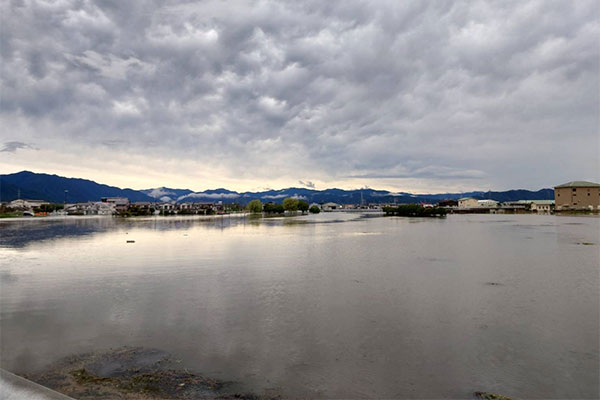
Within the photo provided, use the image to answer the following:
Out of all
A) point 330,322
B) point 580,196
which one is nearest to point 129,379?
point 330,322

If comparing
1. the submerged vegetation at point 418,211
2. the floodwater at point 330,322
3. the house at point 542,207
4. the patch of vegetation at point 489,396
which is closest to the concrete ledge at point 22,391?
the floodwater at point 330,322

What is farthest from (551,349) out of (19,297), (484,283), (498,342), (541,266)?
(19,297)

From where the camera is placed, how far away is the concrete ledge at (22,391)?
2.69 metres

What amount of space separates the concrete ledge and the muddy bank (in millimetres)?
5204

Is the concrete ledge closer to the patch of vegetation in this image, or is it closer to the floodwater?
the floodwater

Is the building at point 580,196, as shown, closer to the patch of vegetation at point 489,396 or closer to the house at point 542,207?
the house at point 542,207

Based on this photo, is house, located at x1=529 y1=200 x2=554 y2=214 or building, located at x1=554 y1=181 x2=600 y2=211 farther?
house, located at x1=529 y1=200 x2=554 y2=214

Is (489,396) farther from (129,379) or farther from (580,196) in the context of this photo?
(580,196)

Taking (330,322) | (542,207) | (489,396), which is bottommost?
(489,396)

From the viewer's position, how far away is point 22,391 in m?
2.78

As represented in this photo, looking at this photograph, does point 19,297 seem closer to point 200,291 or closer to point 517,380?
point 200,291

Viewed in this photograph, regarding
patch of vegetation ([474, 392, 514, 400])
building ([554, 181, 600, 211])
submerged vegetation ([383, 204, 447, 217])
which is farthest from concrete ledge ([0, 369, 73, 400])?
building ([554, 181, 600, 211])

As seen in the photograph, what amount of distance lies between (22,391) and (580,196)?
180m

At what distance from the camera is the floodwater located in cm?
881
